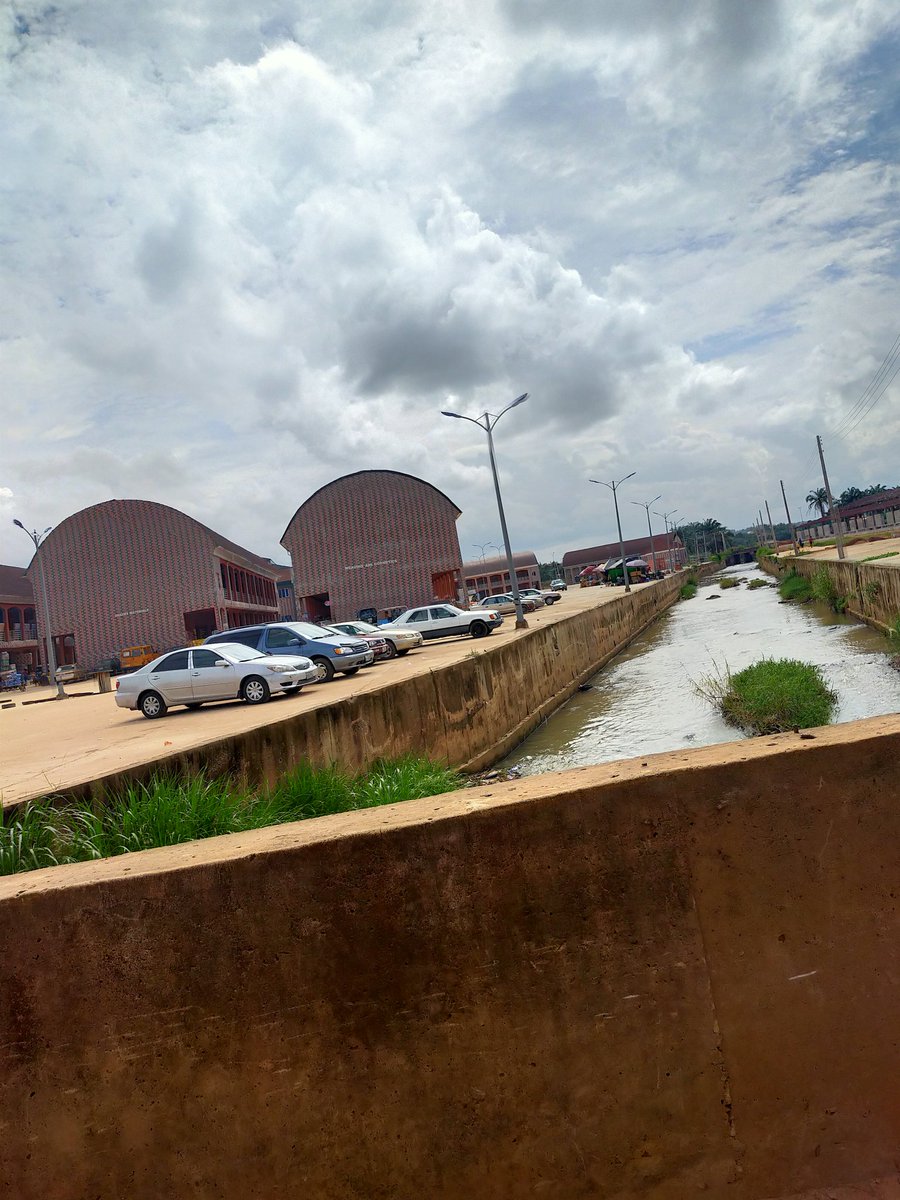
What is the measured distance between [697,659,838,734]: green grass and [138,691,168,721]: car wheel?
37.1ft

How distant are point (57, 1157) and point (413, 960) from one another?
120 cm

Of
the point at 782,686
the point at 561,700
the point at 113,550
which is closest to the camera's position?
the point at 782,686

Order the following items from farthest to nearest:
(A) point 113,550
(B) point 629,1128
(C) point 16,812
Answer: (A) point 113,550
(C) point 16,812
(B) point 629,1128

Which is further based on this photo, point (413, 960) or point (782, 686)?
point (782, 686)

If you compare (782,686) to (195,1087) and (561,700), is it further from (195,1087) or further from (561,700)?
(195,1087)

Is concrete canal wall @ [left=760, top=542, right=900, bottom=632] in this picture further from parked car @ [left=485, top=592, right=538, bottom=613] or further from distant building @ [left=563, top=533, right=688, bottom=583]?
distant building @ [left=563, top=533, right=688, bottom=583]

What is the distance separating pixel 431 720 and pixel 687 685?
1010 cm

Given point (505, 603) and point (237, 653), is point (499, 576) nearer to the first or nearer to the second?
point (505, 603)

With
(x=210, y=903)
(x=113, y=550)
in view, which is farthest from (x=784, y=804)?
(x=113, y=550)

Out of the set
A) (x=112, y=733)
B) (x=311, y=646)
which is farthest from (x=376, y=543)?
(x=112, y=733)

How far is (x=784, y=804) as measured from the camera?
2744 millimetres

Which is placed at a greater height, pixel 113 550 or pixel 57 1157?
pixel 113 550

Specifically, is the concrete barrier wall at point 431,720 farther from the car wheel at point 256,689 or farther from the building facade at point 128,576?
the building facade at point 128,576

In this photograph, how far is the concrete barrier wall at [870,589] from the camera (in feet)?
72.9
